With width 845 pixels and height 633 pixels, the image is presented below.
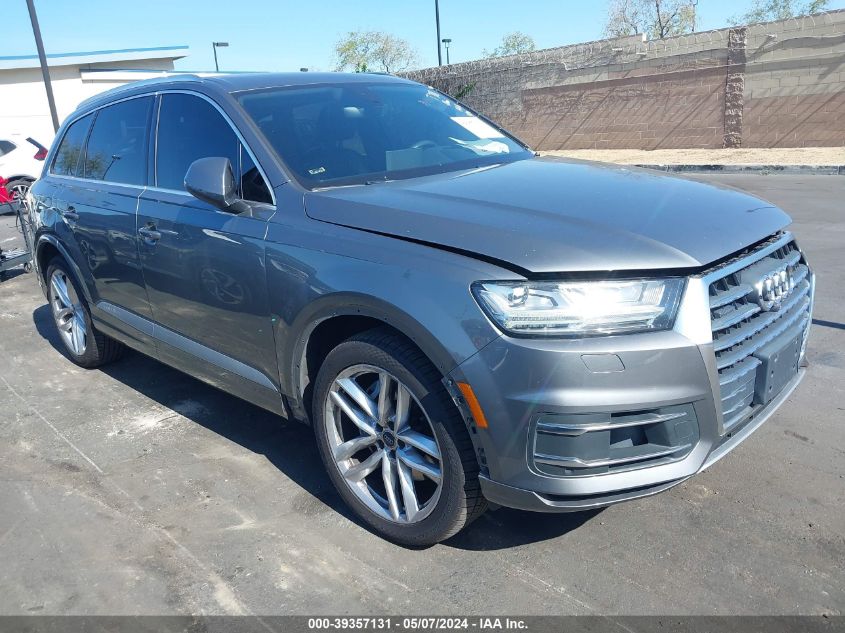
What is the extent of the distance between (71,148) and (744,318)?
4.69m

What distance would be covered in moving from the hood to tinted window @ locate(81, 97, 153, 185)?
1697 mm

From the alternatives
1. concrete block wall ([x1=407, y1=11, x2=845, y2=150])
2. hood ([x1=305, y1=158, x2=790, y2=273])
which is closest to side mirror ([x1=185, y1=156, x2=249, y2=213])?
hood ([x1=305, y1=158, x2=790, y2=273])

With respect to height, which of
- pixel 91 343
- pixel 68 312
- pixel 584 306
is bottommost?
pixel 91 343

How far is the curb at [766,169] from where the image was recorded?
48.9 ft

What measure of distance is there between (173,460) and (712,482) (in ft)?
8.98

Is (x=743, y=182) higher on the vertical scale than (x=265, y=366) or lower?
lower

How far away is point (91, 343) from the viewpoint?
5.40 metres

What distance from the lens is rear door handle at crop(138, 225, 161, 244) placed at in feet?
13.0

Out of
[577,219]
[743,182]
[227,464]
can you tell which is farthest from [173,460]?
[743,182]

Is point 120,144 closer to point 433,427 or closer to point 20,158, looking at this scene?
point 433,427

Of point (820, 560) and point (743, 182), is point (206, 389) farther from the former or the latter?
point (743, 182)

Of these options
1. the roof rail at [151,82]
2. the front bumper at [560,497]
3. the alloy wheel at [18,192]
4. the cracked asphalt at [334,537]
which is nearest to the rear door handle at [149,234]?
the roof rail at [151,82]

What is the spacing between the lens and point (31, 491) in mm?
3785

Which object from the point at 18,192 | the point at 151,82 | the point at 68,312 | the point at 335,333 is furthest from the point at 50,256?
the point at 18,192
